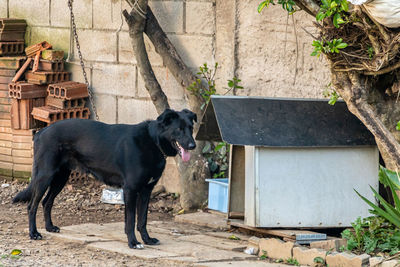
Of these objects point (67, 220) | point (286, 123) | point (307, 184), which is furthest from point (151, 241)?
point (67, 220)

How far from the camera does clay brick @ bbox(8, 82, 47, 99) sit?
9617 mm

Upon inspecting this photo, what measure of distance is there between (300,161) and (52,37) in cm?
481

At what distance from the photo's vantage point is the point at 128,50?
9281 mm

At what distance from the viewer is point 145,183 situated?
22.0 ft

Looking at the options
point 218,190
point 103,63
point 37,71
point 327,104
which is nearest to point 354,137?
point 327,104

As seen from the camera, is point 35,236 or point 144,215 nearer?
point 144,215

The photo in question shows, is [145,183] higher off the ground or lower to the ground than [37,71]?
lower

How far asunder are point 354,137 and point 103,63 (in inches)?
157

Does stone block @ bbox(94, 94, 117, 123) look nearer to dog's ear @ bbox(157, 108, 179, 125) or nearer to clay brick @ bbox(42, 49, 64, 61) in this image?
clay brick @ bbox(42, 49, 64, 61)

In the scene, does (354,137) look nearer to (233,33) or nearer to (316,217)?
(316,217)

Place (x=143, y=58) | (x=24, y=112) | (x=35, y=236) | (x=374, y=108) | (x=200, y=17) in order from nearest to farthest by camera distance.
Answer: (x=374, y=108) → (x=35, y=236) → (x=200, y=17) → (x=143, y=58) → (x=24, y=112)

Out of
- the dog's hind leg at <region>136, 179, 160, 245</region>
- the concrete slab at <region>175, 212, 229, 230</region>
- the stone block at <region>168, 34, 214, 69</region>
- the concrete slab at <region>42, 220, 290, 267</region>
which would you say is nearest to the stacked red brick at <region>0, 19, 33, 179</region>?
the stone block at <region>168, 34, 214, 69</region>

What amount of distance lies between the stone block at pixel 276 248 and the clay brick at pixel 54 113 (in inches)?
162

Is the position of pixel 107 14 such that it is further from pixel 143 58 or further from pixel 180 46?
pixel 180 46
